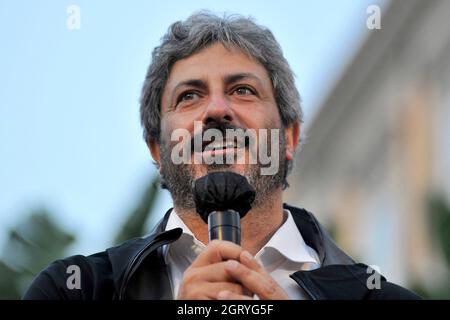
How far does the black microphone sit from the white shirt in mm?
601

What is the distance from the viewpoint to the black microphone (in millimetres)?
3611

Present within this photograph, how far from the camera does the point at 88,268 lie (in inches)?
165

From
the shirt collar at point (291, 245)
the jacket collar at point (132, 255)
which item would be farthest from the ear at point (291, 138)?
the jacket collar at point (132, 255)

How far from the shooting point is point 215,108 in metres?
4.55

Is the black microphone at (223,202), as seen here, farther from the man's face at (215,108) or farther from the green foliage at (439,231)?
the green foliage at (439,231)

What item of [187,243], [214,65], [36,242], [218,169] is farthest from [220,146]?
[36,242]

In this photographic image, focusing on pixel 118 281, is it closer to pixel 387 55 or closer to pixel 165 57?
pixel 165 57

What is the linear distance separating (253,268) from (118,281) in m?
0.80

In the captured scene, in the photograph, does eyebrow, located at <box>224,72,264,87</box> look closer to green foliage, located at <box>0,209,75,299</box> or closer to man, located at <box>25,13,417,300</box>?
man, located at <box>25,13,417,300</box>

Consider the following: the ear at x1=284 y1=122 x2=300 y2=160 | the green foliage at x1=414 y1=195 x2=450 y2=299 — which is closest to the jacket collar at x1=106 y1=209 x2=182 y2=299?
the ear at x1=284 y1=122 x2=300 y2=160

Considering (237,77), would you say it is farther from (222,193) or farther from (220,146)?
(222,193)

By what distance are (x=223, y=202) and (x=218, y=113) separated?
0.87m

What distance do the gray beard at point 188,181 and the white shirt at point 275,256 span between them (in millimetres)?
175
